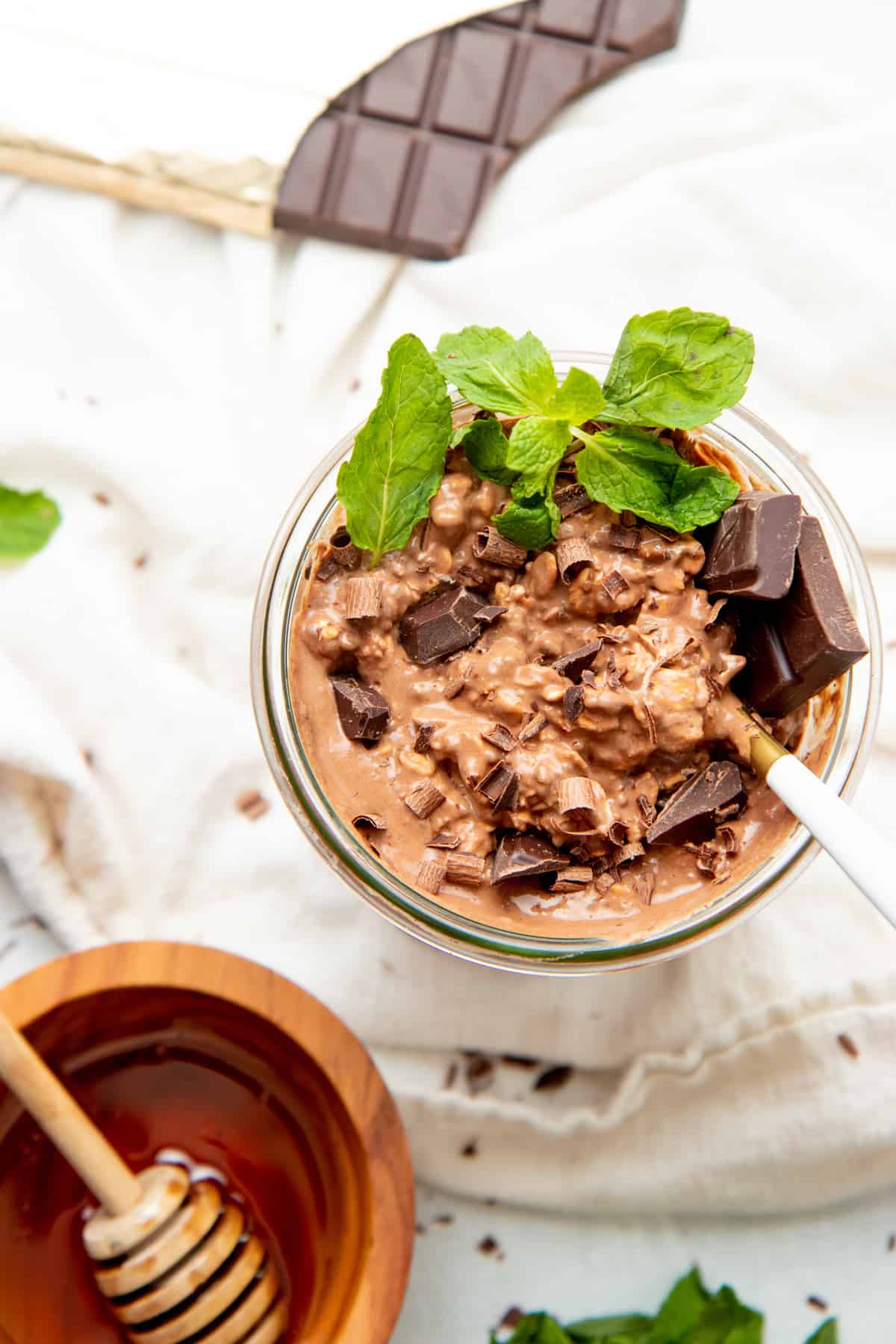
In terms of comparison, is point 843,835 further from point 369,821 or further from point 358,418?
point 358,418

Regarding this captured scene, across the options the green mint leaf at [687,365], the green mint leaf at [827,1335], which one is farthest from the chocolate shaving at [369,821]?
the green mint leaf at [827,1335]

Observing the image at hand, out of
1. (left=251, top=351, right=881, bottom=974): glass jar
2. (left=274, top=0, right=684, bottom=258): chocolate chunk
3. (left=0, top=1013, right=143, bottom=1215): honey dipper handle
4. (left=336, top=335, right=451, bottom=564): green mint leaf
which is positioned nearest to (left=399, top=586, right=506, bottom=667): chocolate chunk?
(left=336, top=335, right=451, bottom=564): green mint leaf

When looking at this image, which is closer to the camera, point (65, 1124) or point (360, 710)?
point (360, 710)

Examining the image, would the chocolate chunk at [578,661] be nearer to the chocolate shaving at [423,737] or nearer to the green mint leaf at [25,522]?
the chocolate shaving at [423,737]

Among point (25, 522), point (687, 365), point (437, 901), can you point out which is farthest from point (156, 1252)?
point (687, 365)

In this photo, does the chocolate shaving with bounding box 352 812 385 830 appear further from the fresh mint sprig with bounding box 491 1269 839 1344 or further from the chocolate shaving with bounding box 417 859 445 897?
the fresh mint sprig with bounding box 491 1269 839 1344
